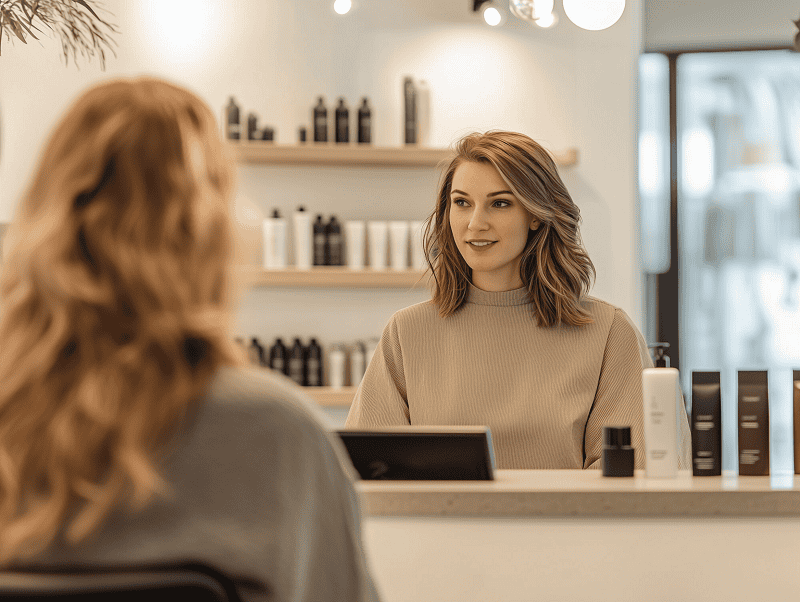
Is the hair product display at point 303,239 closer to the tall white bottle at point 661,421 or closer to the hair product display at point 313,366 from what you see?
the hair product display at point 313,366

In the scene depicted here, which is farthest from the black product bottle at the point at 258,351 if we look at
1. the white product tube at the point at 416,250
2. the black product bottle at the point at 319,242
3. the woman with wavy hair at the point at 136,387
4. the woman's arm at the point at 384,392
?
the woman with wavy hair at the point at 136,387

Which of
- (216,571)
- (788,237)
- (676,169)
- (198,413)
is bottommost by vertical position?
(216,571)

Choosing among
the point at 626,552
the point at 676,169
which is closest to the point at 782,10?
Answer: the point at 676,169

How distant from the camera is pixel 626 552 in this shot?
1491mm

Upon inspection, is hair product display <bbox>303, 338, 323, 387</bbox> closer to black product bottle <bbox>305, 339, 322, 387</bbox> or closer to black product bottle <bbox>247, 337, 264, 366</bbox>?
black product bottle <bbox>305, 339, 322, 387</bbox>

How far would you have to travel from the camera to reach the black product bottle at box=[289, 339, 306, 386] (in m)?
3.74

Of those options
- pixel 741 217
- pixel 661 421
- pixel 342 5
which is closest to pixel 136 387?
pixel 661 421

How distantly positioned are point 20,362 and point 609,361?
152 cm

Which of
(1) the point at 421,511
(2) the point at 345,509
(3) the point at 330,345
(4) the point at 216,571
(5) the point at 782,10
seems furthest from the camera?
(5) the point at 782,10

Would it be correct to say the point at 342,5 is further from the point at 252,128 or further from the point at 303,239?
the point at 303,239

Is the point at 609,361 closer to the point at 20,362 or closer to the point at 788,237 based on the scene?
the point at 20,362

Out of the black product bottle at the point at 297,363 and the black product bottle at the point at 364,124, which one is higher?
the black product bottle at the point at 364,124

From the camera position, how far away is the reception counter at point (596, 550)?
1487 millimetres

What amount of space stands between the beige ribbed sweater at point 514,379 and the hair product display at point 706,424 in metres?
0.33
